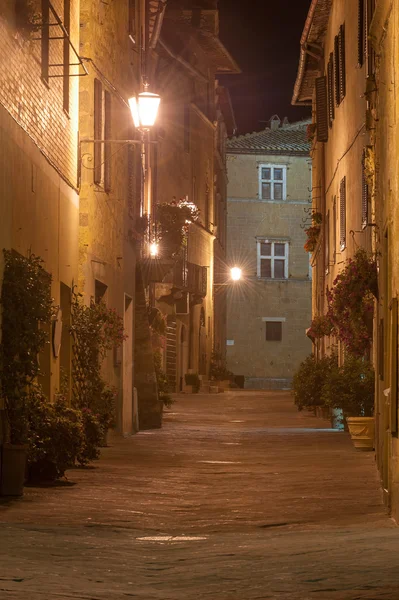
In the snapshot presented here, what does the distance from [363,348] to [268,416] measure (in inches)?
397

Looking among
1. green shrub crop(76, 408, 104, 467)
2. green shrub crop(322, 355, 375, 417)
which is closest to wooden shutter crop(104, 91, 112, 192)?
green shrub crop(322, 355, 375, 417)

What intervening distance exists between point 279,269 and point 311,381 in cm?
3512

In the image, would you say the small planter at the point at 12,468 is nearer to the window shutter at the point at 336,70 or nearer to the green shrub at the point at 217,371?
the window shutter at the point at 336,70

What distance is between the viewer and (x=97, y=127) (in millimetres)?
20000

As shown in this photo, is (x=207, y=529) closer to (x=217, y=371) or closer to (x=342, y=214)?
(x=342, y=214)

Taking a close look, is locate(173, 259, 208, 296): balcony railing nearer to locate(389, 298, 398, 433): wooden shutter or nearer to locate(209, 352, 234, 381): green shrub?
locate(209, 352, 234, 381): green shrub

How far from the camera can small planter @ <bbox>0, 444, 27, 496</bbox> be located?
39.3 feet

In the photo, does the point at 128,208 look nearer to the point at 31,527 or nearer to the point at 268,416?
the point at 268,416

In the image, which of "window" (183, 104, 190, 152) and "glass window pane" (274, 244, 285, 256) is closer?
"window" (183, 104, 190, 152)

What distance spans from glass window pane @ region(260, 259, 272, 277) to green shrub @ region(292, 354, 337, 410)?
3410cm

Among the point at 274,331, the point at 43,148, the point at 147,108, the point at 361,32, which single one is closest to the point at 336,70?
the point at 361,32

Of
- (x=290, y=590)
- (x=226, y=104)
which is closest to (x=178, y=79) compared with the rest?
(x=226, y=104)

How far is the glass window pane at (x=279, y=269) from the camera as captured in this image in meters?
62.6

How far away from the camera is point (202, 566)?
811 centimetres
